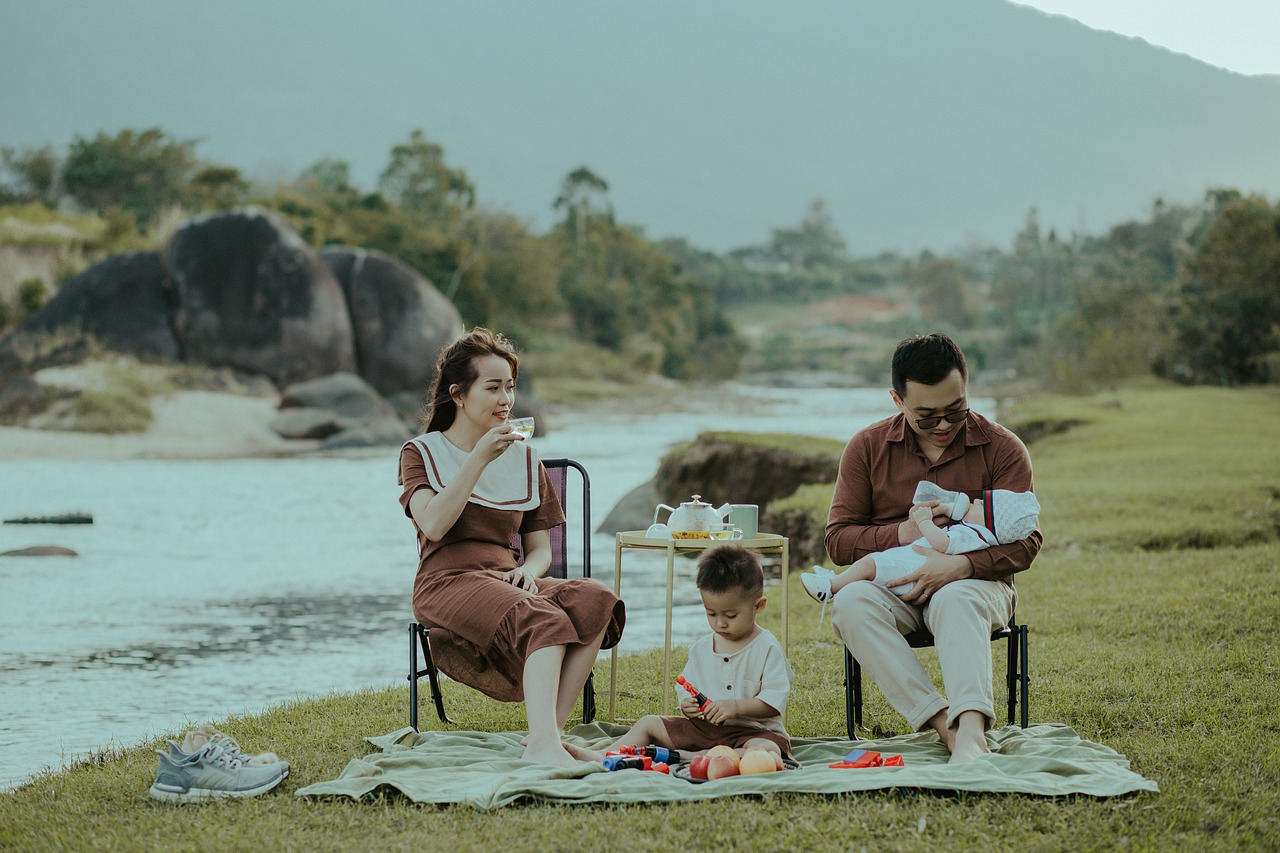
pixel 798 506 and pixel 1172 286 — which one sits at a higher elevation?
pixel 1172 286

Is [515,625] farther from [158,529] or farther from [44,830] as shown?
[158,529]

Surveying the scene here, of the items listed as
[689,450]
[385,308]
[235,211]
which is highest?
[235,211]

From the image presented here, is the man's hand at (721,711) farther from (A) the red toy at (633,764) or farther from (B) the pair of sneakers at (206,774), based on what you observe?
(B) the pair of sneakers at (206,774)

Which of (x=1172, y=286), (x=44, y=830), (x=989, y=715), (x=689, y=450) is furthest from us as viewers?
(x=1172, y=286)

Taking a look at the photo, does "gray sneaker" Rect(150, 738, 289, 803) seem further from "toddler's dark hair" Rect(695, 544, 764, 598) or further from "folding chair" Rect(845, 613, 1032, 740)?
"folding chair" Rect(845, 613, 1032, 740)

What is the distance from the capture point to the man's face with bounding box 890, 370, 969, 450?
3447 mm

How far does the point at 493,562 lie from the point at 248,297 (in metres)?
21.9

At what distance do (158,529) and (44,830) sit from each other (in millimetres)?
9186

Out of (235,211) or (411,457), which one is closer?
(411,457)

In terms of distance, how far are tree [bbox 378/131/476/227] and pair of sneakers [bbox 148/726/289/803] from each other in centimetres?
4415

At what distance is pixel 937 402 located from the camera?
3.47 metres

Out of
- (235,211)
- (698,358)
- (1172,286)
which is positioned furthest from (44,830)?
(698,358)

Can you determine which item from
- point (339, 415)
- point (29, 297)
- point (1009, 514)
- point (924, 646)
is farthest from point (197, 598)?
point (29, 297)

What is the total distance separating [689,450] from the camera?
11.0 meters
